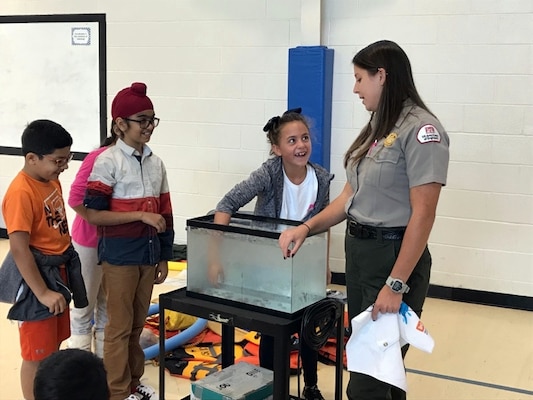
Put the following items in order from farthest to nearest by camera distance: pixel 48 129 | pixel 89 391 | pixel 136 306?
1. pixel 136 306
2. pixel 48 129
3. pixel 89 391

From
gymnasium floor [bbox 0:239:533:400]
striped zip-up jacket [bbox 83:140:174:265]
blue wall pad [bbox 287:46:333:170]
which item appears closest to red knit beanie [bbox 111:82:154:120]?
striped zip-up jacket [bbox 83:140:174:265]

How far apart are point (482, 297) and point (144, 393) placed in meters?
2.50

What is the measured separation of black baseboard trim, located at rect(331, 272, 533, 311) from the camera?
13.5ft

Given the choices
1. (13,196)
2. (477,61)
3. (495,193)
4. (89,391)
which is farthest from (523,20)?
(89,391)

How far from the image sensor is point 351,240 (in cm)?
208

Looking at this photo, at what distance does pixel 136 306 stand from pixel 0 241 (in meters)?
3.49

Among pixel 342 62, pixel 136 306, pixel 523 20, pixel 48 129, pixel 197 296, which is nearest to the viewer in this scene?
pixel 197 296

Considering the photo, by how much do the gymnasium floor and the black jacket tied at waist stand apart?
2.25 feet

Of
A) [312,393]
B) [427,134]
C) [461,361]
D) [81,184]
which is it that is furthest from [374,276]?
[461,361]

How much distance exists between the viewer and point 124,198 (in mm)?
2512

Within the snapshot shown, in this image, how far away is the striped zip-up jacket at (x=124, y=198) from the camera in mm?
2465

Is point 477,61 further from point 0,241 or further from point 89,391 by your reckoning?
point 0,241

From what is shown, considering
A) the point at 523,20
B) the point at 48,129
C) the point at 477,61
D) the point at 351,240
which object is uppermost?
the point at 523,20

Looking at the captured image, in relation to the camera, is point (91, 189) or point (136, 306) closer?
point (91, 189)
